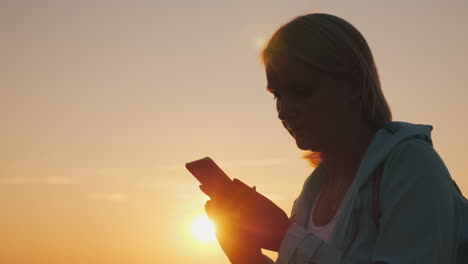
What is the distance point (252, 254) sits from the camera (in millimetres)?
3873

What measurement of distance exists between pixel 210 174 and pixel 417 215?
1549 millimetres

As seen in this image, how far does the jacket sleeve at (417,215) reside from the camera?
9.33ft

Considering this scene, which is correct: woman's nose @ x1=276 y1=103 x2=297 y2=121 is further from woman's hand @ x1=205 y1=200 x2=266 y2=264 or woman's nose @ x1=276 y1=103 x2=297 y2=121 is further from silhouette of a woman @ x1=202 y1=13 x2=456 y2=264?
woman's hand @ x1=205 y1=200 x2=266 y2=264

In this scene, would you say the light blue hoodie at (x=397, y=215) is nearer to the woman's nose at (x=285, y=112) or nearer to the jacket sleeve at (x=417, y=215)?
the jacket sleeve at (x=417, y=215)

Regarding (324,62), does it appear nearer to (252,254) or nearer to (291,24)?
(291,24)

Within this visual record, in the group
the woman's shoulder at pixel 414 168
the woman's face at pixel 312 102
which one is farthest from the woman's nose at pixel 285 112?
the woman's shoulder at pixel 414 168

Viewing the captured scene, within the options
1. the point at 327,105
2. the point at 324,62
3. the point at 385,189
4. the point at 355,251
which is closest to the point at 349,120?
the point at 327,105

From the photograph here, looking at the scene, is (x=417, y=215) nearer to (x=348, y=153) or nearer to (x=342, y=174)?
(x=348, y=153)

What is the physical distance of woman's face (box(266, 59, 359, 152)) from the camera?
3.61 metres

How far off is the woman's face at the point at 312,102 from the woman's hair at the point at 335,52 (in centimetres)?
6

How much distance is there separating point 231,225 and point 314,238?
656mm

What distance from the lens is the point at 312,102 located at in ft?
11.8

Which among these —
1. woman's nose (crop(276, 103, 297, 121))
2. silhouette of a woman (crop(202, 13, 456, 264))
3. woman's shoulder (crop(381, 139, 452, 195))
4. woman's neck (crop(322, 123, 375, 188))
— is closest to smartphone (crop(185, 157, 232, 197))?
silhouette of a woman (crop(202, 13, 456, 264))

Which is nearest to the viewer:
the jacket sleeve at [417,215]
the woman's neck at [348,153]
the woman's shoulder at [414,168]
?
the jacket sleeve at [417,215]
